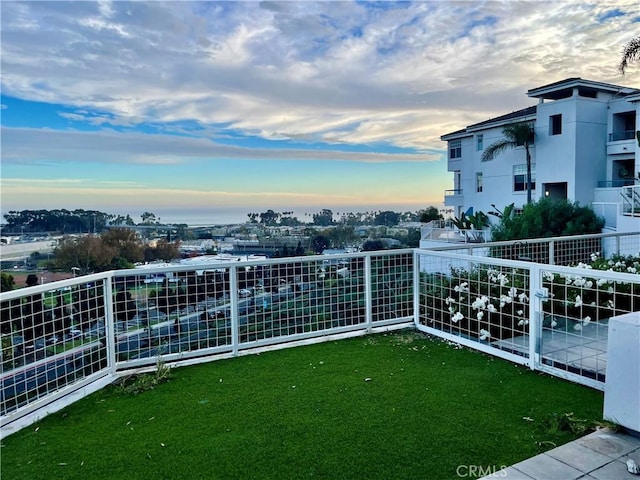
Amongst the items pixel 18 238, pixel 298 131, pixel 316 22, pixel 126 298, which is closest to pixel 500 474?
pixel 126 298

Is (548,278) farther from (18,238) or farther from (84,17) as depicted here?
(18,238)

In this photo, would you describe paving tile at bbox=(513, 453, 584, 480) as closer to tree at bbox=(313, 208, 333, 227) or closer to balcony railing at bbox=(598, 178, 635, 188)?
tree at bbox=(313, 208, 333, 227)

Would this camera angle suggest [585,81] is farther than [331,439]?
Yes

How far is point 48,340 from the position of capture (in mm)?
3289

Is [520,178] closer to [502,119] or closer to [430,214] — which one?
[502,119]

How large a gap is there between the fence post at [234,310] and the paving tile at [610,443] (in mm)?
3090

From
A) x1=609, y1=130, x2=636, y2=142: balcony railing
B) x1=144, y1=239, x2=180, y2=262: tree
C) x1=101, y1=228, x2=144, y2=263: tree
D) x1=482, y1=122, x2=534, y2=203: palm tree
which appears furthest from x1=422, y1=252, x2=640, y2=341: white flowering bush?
x1=609, y1=130, x2=636, y2=142: balcony railing

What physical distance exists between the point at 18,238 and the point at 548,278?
28.4 ft

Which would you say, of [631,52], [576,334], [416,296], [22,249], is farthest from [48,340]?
[631,52]

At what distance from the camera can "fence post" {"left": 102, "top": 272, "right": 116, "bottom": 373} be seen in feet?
12.6

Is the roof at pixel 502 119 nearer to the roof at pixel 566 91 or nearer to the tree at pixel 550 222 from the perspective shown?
the roof at pixel 566 91

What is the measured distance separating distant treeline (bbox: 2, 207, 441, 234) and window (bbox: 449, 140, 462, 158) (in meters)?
17.5

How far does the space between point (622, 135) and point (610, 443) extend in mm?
23621

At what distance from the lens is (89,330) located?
3725mm
